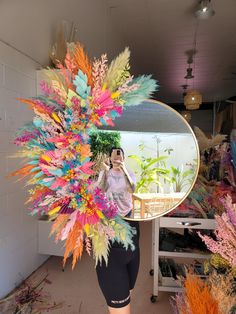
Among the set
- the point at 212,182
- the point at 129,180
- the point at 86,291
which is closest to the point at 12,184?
the point at 86,291

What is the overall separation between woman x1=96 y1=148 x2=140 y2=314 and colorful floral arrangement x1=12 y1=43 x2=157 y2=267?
81 mm

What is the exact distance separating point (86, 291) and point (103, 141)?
135cm

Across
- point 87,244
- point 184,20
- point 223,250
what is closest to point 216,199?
point 223,250

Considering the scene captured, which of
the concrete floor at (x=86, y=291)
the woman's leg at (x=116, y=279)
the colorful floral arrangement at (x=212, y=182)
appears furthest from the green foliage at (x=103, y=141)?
the concrete floor at (x=86, y=291)

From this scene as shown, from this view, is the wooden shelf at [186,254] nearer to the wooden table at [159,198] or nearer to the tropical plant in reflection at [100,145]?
the wooden table at [159,198]

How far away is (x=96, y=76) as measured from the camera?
694 millimetres

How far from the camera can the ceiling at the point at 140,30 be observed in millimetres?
1602

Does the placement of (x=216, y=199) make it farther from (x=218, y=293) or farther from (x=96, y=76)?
(x=96, y=76)

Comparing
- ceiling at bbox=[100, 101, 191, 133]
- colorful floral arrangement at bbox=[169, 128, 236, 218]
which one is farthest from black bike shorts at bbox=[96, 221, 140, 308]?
colorful floral arrangement at bbox=[169, 128, 236, 218]

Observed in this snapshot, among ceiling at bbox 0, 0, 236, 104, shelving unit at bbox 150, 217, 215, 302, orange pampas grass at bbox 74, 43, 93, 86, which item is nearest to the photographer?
orange pampas grass at bbox 74, 43, 93, 86

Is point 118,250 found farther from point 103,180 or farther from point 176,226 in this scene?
point 176,226

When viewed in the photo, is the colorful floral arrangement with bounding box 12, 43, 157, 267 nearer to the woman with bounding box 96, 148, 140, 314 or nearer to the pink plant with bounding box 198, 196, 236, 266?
the woman with bounding box 96, 148, 140, 314

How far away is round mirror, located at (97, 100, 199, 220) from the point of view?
841mm

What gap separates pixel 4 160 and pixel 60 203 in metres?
0.92
